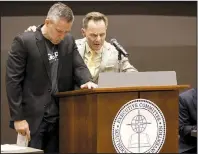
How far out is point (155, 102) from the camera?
2895mm

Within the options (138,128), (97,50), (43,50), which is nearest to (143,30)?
(97,50)

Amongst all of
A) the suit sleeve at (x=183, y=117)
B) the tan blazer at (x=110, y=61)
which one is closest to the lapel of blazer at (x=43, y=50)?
the tan blazer at (x=110, y=61)

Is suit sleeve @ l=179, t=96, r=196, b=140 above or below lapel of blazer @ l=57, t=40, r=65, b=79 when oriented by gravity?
below

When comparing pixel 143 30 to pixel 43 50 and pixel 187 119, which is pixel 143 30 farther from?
pixel 43 50

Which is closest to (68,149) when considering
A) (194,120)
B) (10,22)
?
(194,120)

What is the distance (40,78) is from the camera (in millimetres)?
3307

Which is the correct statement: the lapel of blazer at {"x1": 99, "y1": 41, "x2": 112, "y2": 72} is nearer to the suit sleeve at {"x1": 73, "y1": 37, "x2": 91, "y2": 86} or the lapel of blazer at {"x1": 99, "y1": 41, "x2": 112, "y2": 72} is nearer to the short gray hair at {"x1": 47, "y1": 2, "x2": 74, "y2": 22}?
the suit sleeve at {"x1": 73, "y1": 37, "x2": 91, "y2": 86}

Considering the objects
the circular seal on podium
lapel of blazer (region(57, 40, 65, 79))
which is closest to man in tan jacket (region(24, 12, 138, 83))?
lapel of blazer (region(57, 40, 65, 79))

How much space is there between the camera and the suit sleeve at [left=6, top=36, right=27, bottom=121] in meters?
3.26

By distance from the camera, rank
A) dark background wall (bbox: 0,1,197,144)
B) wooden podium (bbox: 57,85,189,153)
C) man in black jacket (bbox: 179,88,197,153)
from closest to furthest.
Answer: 1. wooden podium (bbox: 57,85,189,153)
2. man in black jacket (bbox: 179,88,197,153)
3. dark background wall (bbox: 0,1,197,144)

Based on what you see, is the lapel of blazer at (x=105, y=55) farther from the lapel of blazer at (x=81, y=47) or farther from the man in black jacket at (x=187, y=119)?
the man in black jacket at (x=187, y=119)

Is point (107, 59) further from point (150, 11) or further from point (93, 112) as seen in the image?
point (150, 11)

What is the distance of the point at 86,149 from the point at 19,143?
22.1 inches

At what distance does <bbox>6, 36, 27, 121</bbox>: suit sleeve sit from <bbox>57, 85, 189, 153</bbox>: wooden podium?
0.33 metres
